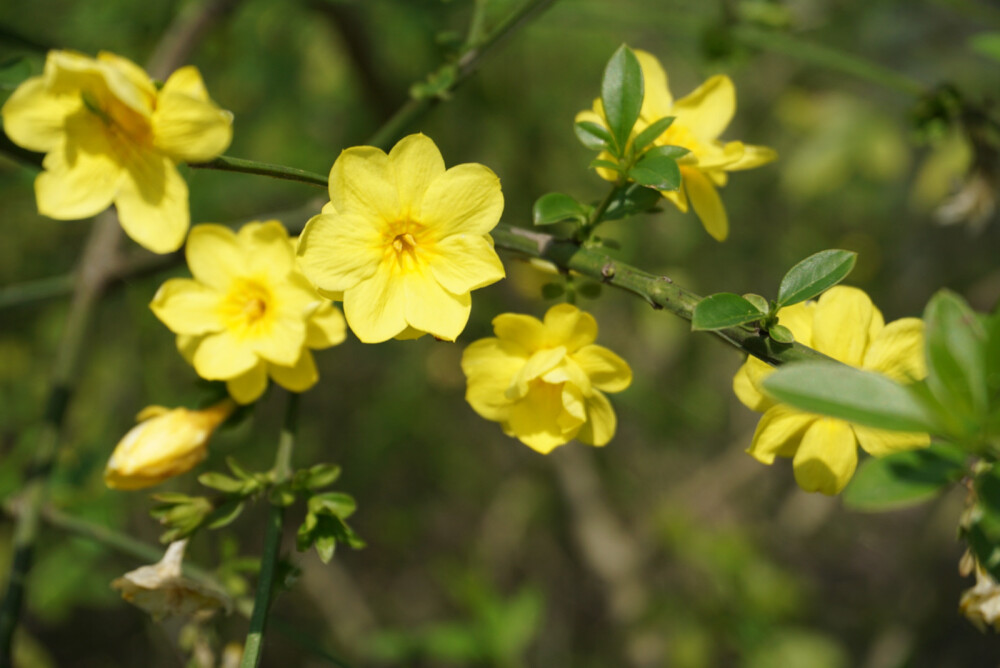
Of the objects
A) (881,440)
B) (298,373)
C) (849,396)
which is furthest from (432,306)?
(881,440)

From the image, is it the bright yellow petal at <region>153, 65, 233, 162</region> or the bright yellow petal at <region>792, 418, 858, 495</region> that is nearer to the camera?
the bright yellow petal at <region>153, 65, 233, 162</region>

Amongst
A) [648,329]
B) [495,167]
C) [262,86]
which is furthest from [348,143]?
[648,329]

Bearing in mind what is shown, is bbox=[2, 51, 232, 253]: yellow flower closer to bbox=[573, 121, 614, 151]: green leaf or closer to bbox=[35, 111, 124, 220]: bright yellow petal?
bbox=[35, 111, 124, 220]: bright yellow petal

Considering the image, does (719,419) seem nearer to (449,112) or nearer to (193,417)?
(449,112)

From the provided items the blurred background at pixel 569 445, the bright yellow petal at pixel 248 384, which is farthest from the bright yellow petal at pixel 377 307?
the blurred background at pixel 569 445

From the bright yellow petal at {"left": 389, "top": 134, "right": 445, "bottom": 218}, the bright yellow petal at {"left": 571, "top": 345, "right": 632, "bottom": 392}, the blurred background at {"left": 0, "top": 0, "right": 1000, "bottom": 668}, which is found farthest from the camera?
the blurred background at {"left": 0, "top": 0, "right": 1000, "bottom": 668}

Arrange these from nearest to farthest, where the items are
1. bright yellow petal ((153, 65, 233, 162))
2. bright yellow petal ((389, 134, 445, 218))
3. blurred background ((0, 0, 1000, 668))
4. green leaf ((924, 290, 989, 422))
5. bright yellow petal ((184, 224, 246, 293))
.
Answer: green leaf ((924, 290, 989, 422)), bright yellow petal ((153, 65, 233, 162)), bright yellow petal ((389, 134, 445, 218)), bright yellow petal ((184, 224, 246, 293)), blurred background ((0, 0, 1000, 668))

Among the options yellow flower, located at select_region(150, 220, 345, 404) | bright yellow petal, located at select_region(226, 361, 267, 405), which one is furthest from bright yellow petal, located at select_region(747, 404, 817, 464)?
bright yellow petal, located at select_region(226, 361, 267, 405)
